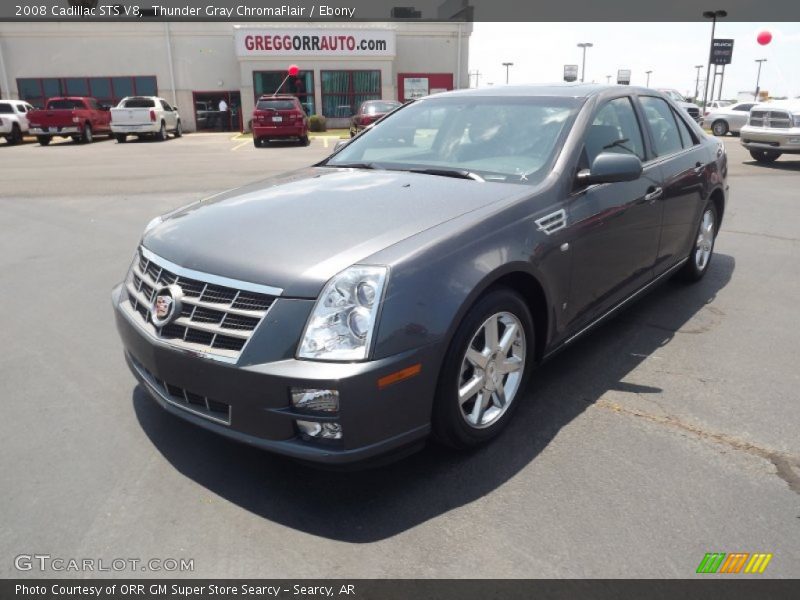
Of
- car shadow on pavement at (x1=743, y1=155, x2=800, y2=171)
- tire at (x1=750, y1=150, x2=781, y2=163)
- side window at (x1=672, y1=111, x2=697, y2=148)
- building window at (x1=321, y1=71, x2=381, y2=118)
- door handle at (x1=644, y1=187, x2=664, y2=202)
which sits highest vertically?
building window at (x1=321, y1=71, x2=381, y2=118)

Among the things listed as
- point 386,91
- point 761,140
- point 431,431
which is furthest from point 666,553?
point 386,91

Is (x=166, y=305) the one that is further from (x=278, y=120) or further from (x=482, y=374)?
(x=278, y=120)

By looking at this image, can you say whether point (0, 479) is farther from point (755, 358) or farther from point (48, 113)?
point (48, 113)

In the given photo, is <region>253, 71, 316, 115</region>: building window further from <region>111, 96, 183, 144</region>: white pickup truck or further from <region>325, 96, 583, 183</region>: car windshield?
<region>325, 96, 583, 183</region>: car windshield

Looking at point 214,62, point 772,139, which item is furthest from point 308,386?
point 214,62

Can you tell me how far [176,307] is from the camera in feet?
8.93

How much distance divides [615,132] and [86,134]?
25.6m

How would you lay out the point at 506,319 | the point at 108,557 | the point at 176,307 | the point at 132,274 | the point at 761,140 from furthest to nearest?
the point at 761,140
the point at 132,274
the point at 506,319
the point at 176,307
the point at 108,557

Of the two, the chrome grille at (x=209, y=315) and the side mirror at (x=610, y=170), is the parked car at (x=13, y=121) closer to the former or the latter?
the chrome grille at (x=209, y=315)

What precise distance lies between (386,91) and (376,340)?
3378 centimetres

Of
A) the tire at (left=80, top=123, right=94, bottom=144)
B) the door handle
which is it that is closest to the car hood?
the door handle

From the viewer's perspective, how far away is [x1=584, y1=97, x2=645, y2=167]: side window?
12.4 feet

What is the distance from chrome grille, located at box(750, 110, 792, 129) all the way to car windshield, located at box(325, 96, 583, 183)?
13568 millimetres

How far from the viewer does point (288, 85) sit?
111ft
